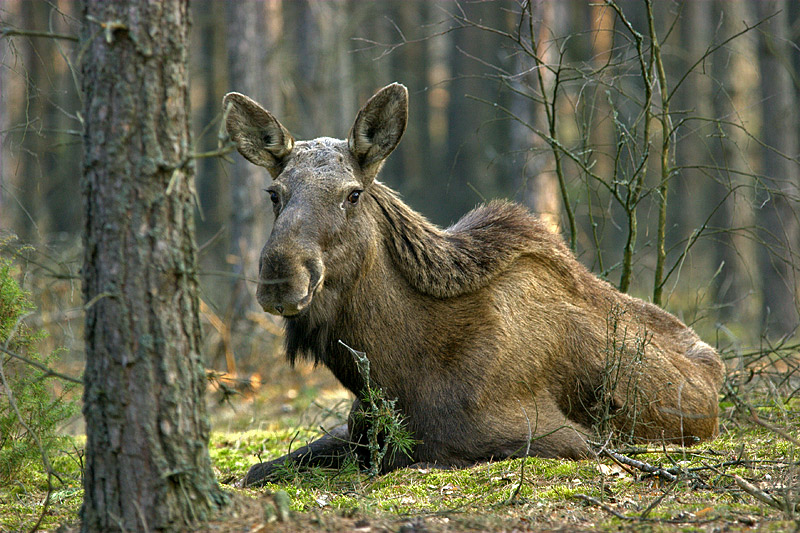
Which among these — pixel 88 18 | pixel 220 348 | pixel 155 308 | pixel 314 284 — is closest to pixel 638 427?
pixel 314 284

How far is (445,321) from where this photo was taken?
5.46 metres

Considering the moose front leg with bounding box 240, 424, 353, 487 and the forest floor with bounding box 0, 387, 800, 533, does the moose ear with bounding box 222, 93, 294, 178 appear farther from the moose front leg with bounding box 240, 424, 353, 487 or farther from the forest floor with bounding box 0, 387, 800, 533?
the forest floor with bounding box 0, 387, 800, 533

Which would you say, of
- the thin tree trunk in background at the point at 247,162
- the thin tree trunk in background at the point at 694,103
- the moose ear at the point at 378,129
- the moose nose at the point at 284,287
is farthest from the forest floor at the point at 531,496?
the thin tree trunk in background at the point at 694,103

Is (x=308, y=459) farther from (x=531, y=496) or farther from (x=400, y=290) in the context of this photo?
(x=531, y=496)

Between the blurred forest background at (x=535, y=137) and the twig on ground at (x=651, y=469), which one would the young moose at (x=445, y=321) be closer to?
the twig on ground at (x=651, y=469)

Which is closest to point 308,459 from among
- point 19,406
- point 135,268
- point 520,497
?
point 520,497

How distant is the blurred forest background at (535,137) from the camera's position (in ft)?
20.0

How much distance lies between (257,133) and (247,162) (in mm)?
6349

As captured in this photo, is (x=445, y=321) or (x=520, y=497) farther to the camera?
(x=445, y=321)

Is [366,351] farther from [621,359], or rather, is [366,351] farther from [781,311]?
[781,311]

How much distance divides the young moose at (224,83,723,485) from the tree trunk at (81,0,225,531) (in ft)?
5.34

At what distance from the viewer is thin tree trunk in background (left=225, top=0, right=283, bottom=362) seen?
38.3ft

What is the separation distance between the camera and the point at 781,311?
14531mm

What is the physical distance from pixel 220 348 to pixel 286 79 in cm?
847
